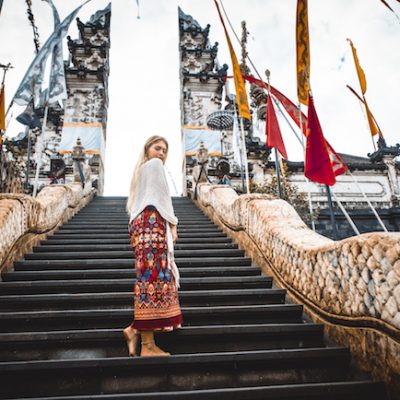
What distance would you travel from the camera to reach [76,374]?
2.14 m

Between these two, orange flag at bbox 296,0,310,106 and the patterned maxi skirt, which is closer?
the patterned maxi skirt

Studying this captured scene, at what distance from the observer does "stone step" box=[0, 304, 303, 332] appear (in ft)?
9.08

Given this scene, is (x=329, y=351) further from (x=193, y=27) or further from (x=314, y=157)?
(x=193, y=27)

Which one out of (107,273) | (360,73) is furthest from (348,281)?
(360,73)

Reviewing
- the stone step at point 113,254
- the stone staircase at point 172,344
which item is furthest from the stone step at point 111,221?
the stone staircase at point 172,344

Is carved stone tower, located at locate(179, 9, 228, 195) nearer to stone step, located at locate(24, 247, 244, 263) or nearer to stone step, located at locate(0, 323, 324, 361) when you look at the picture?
stone step, located at locate(24, 247, 244, 263)

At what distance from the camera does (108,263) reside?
4.13 metres

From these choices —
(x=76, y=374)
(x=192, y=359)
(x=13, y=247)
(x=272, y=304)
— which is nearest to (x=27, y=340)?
(x=76, y=374)

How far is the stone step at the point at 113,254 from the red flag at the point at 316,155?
1844 millimetres

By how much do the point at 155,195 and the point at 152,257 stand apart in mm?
516

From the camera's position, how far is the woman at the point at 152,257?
7.79 ft

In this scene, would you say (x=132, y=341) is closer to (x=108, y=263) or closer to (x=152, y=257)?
(x=152, y=257)

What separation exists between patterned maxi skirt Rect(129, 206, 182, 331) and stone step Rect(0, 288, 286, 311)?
0.74 meters

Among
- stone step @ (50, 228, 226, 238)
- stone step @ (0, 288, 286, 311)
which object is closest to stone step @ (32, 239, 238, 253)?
stone step @ (50, 228, 226, 238)
